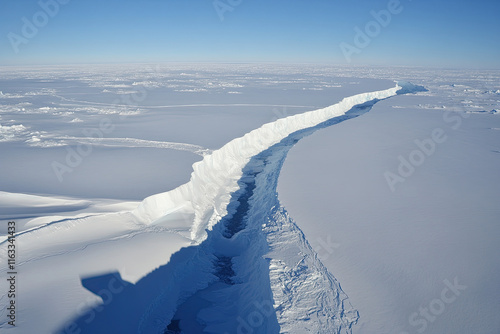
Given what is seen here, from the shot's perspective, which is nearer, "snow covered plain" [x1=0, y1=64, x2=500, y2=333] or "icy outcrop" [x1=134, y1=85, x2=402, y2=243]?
"snow covered plain" [x1=0, y1=64, x2=500, y2=333]

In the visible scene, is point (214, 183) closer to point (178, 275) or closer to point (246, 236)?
point (246, 236)

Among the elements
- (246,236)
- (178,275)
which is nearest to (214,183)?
(246,236)

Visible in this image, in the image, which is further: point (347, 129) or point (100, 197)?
point (347, 129)

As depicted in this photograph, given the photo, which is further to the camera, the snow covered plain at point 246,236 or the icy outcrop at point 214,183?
the icy outcrop at point 214,183

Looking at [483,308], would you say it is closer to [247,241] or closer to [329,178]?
[247,241]

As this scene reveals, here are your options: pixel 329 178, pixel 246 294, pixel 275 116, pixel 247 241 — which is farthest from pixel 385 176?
pixel 275 116

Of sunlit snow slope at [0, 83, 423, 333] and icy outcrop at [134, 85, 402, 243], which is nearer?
sunlit snow slope at [0, 83, 423, 333]

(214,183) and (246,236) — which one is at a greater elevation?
(214,183)

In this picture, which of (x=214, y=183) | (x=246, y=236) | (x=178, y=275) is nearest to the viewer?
(x=178, y=275)
